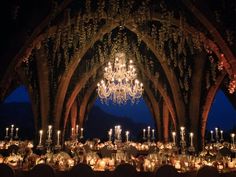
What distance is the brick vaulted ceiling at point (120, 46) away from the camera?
29.5 feet

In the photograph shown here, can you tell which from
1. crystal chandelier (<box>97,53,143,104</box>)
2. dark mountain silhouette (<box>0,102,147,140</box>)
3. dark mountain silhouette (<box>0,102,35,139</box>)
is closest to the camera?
crystal chandelier (<box>97,53,143,104</box>)

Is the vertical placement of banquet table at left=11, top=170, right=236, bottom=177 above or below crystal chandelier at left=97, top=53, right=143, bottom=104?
below

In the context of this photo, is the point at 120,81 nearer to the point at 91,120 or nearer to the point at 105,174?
the point at 105,174

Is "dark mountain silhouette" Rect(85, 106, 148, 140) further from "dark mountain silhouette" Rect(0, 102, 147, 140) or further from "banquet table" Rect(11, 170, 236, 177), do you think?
"banquet table" Rect(11, 170, 236, 177)

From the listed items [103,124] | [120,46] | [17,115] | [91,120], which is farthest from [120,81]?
[17,115]

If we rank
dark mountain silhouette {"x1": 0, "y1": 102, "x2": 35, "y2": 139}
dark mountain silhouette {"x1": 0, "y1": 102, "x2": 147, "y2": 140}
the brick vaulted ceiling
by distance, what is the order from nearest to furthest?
the brick vaulted ceiling
dark mountain silhouette {"x1": 0, "y1": 102, "x2": 147, "y2": 140}
dark mountain silhouette {"x1": 0, "y1": 102, "x2": 35, "y2": 139}

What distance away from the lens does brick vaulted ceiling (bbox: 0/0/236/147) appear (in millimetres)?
8977

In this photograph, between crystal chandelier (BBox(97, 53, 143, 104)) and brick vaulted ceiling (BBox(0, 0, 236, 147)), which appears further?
crystal chandelier (BBox(97, 53, 143, 104))

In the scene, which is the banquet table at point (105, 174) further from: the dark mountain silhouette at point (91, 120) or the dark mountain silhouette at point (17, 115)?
the dark mountain silhouette at point (17, 115)

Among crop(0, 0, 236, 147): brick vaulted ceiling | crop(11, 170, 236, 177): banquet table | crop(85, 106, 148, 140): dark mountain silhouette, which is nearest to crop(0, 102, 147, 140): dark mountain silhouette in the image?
crop(85, 106, 148, 140): dark mountain silhouette

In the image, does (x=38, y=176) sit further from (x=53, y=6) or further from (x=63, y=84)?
(x=63, y=84)

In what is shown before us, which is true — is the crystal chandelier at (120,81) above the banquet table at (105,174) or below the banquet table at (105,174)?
above

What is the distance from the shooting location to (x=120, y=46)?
15.6 meters

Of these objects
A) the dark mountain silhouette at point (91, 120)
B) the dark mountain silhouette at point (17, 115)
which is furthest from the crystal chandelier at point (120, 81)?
the dark mountain silhouette at point (17, 115)
